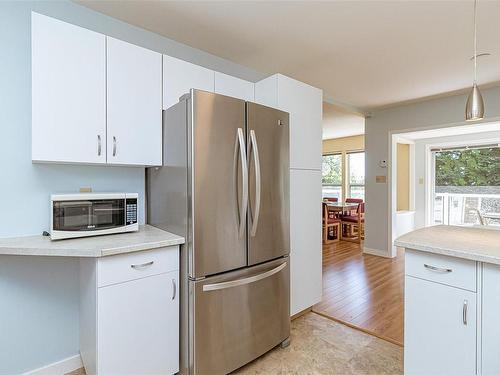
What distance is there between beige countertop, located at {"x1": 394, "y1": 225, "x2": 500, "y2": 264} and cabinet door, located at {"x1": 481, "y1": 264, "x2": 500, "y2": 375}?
0.24 ft

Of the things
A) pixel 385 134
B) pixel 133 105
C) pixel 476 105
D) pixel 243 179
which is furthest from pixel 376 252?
pixel 133 105

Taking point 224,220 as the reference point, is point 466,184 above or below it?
above

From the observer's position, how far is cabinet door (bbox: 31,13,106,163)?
1483mm

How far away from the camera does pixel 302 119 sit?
242 centimetres

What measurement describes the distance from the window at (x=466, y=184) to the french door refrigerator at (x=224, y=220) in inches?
179

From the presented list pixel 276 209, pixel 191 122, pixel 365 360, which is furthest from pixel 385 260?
pixel 191 122

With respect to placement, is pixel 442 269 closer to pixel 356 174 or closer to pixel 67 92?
pixel 67 92

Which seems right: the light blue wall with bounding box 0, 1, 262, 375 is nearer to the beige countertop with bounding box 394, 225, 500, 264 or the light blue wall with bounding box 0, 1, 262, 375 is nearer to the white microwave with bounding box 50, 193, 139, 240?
the white microwave with bounding box 50, 193, 139, 240

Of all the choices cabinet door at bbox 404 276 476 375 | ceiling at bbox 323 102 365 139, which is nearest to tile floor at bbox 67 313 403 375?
cabinet door at bbox 404 276 476 375

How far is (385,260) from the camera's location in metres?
A: 4.40

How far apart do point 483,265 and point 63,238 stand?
2.16 meters

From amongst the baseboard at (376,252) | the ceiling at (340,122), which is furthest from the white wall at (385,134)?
the ceiling at (340,122)

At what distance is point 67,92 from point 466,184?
20.4ft

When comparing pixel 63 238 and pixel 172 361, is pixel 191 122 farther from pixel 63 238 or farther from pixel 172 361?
pixel 172 361
